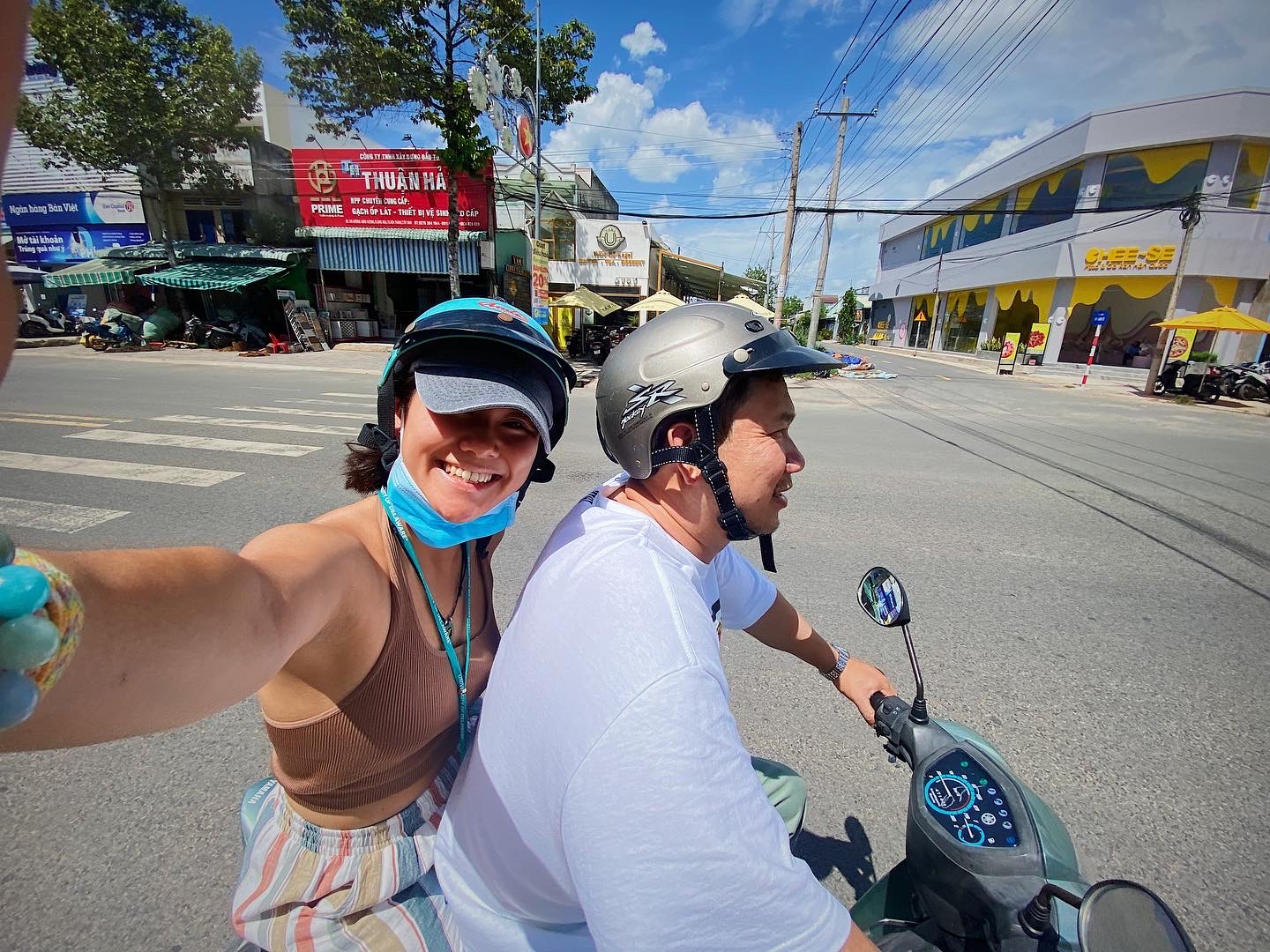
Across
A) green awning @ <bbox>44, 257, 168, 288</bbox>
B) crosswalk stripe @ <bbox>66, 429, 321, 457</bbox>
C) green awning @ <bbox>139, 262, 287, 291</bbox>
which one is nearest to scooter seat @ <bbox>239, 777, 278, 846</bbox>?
crosswalk stripe @ <bbox>66, 429, 321, 457</bbox>

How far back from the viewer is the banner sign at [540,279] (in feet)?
51.3

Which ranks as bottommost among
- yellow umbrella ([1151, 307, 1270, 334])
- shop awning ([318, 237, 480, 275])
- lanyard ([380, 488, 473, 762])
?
lanyard ([380, 488, 473, 762])

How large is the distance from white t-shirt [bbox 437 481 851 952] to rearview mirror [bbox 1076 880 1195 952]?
0.41 meters

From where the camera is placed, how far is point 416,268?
20.3m

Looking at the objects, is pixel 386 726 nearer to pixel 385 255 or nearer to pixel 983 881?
pixel 983 881

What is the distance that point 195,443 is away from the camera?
7.18 meters

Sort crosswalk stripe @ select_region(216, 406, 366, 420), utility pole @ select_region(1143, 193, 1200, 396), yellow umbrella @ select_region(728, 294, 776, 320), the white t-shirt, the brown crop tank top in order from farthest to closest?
utility pole @ select_region(1143, 193, 1200, 396), crosswalk stripe @ select_region(216, 406, 366, 420), yellow umbrella @ select_region(728, 294, 776, 320), the brown crop tank top, the white t-shirt

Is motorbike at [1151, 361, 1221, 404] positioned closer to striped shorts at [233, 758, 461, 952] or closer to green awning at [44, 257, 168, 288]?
striped shorts at [233, 758, 461, 952]

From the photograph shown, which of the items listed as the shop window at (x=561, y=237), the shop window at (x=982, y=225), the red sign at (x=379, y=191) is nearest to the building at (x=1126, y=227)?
the shop window at (x=982, y=225)

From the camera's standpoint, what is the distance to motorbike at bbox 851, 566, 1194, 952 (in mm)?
1055

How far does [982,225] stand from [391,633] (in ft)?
143

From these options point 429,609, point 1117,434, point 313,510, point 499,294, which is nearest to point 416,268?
point 499,294

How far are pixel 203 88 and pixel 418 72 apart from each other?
8989 millimetres

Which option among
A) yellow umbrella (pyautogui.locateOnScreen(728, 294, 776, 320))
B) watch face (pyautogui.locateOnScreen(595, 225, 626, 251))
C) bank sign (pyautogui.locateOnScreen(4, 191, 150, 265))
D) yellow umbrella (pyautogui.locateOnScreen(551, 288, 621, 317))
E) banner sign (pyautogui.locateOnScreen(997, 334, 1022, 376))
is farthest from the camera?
banner sign (pyautogui.locateOnScreen(997, 334, 1022, 376))
